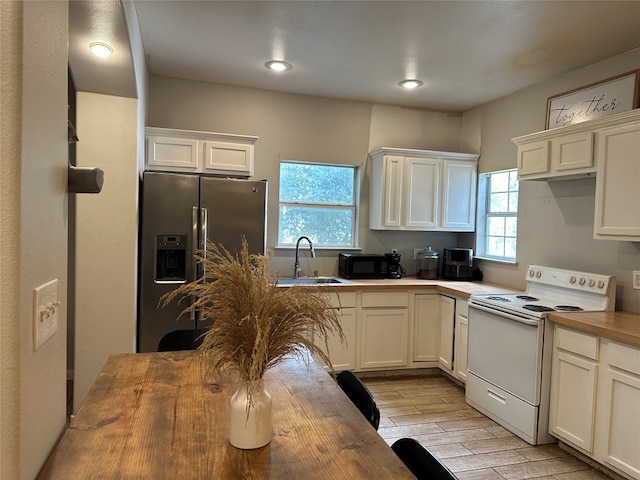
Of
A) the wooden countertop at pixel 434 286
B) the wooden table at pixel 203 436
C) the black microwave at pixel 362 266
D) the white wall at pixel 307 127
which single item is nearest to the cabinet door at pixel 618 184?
the wooden countertop at pixel 434 286

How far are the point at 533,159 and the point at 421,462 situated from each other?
2.78 metres

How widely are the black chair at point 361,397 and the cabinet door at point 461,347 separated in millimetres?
2048

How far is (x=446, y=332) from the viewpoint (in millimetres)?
3846

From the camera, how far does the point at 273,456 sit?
105cm

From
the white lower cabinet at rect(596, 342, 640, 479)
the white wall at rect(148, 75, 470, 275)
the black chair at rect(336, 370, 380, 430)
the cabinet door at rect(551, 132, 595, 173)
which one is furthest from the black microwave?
the black chair at rect(336, 370, 380, 430)

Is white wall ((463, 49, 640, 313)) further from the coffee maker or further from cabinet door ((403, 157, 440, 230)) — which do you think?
the coffee maker

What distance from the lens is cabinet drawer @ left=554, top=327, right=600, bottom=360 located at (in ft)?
7.99

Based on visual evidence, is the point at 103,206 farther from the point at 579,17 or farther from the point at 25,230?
the point at 579,17

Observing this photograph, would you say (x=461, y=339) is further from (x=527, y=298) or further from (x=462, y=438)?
(x=462, y=438)

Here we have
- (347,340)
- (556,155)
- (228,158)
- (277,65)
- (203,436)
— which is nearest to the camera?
(203,436)

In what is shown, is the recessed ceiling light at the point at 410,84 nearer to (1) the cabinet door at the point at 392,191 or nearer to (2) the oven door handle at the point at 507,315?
(1) the cabinet door at the point at 392,191

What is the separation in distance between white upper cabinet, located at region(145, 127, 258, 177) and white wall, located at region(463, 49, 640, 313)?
241 cm

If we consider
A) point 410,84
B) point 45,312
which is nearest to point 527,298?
point 410,84

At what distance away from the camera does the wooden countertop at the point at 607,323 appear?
7.43 feet
